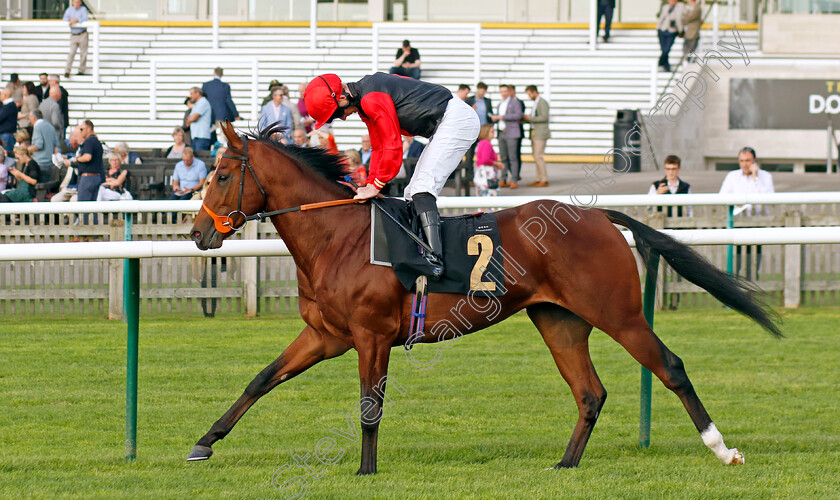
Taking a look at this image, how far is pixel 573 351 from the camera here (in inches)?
196

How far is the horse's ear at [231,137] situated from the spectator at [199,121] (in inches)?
412

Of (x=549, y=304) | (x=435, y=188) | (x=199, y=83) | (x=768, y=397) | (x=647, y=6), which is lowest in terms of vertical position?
(x=768, y=397)

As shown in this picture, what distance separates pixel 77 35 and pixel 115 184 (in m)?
10.1

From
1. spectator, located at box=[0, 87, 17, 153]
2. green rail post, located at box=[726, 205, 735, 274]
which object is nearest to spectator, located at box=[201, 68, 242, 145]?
spectator, located at box=[0, 87, 17, 153]

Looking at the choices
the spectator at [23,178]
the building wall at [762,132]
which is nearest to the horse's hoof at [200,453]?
the spectator at [23,178]

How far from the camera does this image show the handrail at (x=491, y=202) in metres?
7.62

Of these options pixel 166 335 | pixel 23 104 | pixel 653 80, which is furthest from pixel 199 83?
pixel 166 335

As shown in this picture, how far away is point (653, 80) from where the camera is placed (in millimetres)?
19062

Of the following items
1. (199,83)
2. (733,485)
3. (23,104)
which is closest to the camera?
(733,485)

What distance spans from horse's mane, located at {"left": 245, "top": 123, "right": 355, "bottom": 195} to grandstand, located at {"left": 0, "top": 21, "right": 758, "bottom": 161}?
45.7ft

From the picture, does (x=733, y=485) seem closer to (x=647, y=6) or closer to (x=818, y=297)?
(x=818, y=297)

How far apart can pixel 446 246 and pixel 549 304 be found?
555 millimetres

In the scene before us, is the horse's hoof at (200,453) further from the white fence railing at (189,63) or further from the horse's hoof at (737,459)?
the white fence railing at (189,63)

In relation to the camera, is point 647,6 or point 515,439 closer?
point 515,439
